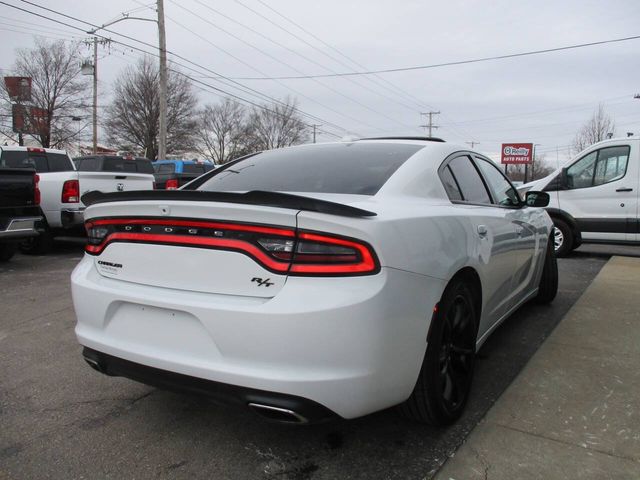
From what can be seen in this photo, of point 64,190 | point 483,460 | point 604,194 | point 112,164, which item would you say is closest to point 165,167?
point 112,164

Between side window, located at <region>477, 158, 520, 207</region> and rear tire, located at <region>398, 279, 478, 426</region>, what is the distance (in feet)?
4.14


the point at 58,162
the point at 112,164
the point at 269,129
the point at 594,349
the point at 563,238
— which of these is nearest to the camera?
the point at 594,349

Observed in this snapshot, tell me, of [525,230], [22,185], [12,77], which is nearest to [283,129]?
[12,77]

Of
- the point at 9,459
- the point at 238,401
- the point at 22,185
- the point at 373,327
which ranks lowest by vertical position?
the point at 9,459

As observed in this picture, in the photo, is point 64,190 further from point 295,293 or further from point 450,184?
point 295,293

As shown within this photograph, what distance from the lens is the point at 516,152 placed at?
34094 mm

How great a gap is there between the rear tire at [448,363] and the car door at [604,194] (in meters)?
6.62

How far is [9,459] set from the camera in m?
2.33

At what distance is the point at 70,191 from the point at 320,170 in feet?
21.3

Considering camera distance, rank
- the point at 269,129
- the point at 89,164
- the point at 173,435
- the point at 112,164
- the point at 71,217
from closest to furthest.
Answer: the point at 173,435, the point at 71,217, the point at 112,164, the point at 89,164, the point at 269,129

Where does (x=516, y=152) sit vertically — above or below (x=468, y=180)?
above

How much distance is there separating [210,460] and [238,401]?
51 cm

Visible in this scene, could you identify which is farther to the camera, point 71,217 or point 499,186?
point 71,217

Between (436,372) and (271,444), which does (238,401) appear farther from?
(436,372)
